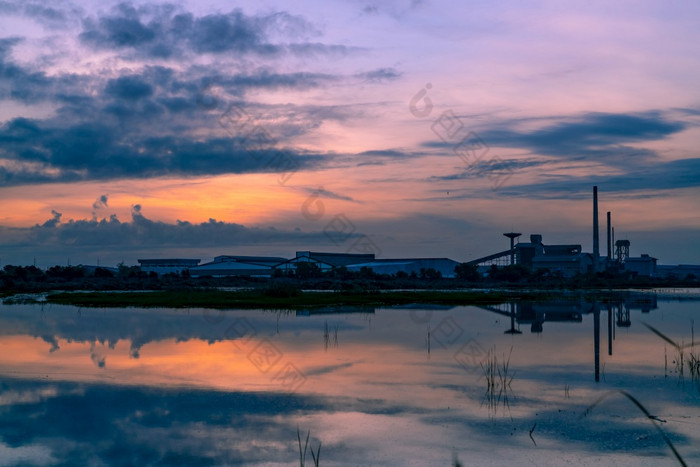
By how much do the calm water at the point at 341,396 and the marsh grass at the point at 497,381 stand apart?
0.09m

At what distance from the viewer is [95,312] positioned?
3841cm

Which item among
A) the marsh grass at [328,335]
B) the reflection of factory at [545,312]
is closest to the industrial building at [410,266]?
the reflection of factory at [545,312]

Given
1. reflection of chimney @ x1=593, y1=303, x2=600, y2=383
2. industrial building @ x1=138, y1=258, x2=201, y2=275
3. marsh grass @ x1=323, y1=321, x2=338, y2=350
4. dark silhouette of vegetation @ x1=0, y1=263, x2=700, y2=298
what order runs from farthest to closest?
1. industrial building @ x1=138, y1=258, x2=201, y2=275
2. dark silhouette of vegetation @ x1=0, y1=263, x2=700, y2=298
3. marsh grass @ x1=323, y1=321, x2=338, y2=350
4. reflection of chimney @ x1=593, y1=303, x2=600, y2=383

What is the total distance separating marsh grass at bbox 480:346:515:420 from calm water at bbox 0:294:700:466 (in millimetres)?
87

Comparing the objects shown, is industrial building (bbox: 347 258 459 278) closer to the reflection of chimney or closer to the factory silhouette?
the factory silhouette

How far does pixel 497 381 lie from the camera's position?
52.2 feet

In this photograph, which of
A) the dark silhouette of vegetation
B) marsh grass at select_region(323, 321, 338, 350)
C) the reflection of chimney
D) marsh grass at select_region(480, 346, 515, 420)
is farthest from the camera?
the dark silhouette of vegetation

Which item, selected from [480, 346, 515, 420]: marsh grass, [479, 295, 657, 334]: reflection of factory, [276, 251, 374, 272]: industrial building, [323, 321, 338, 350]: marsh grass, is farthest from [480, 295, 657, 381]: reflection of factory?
[276, 251, 374, 272]: industrial building

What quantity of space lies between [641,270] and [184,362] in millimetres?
133469

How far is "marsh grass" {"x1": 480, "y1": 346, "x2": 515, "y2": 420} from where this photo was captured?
13586 mm

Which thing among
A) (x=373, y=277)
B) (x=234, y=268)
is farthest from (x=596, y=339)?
(x=234, y=268)

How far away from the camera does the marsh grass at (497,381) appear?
13.6 meters

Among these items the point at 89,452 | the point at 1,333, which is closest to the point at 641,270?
the point at 1,333

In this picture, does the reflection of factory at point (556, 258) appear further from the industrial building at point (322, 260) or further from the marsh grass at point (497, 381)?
the marsh grass at point (497, 381)
